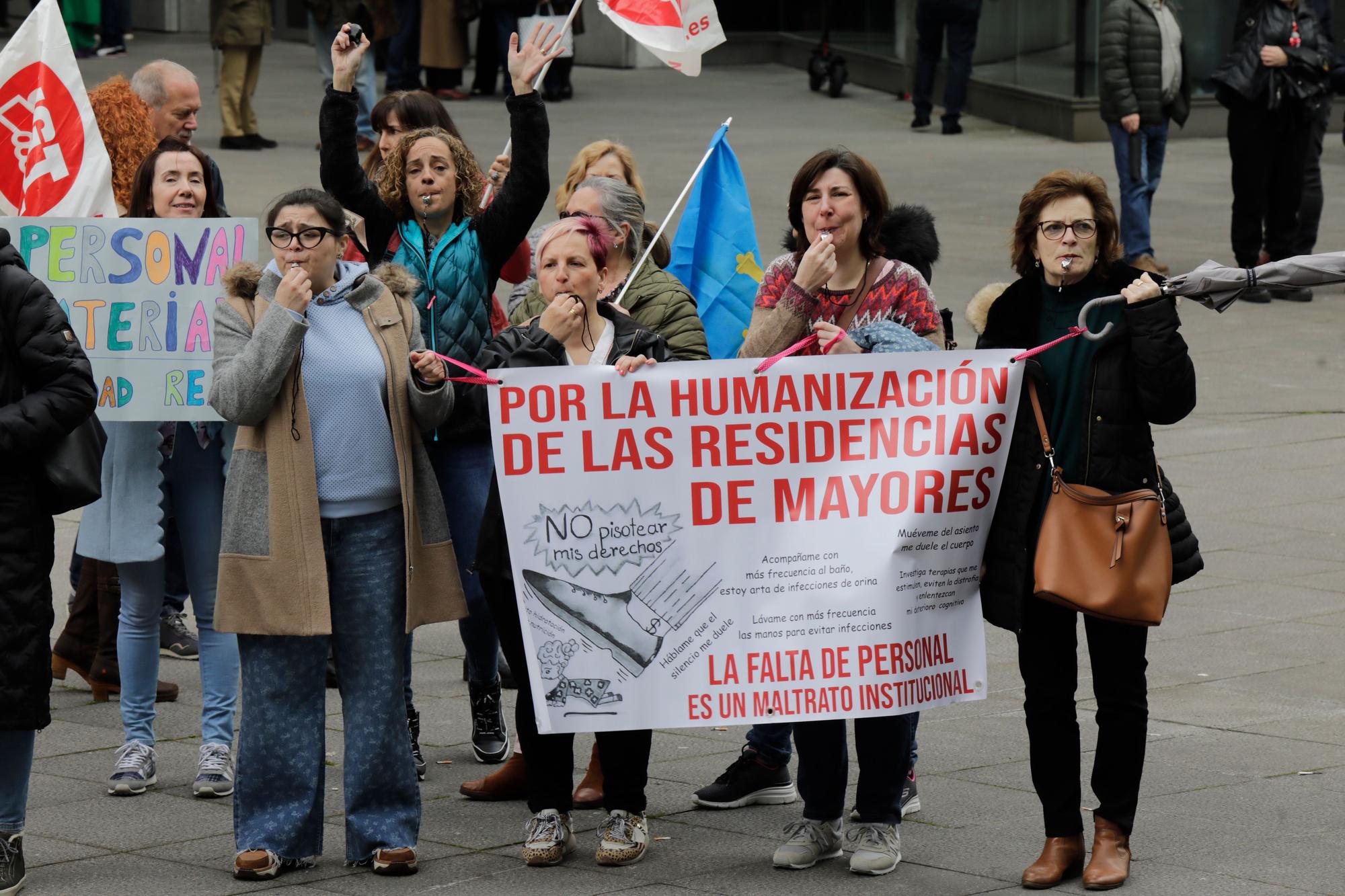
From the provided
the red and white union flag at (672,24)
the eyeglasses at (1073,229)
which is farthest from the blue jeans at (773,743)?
the red and white union flag at (672,24)

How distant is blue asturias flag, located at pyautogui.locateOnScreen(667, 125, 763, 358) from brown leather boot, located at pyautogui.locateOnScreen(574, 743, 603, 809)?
1.89 m

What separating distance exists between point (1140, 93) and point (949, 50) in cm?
666

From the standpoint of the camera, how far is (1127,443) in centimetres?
512

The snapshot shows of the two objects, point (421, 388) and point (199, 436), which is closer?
point (421, 388)

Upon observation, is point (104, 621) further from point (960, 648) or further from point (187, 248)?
point (960, 648)

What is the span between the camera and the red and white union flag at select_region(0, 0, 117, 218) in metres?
6.79

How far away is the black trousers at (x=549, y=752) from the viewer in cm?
542

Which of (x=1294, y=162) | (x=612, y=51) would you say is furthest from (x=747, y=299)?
(x=612, y=51)

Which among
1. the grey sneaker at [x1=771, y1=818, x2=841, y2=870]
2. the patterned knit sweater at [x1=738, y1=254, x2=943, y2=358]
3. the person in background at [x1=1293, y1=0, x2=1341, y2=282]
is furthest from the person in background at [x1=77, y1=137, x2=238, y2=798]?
the person in background at [x1=1293, y1=0, x2=1341, y2=282]

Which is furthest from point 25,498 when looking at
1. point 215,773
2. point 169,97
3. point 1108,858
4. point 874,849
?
point 1108,858

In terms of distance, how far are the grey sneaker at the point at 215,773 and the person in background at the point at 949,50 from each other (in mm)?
15650

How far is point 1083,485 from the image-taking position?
5.14 m

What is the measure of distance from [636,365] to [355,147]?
1568 millimetres

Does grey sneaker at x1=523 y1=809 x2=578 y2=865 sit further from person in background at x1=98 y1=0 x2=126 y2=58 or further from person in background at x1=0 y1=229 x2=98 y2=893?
person in background at x1=98 y1=0 x2=126 y2=58
